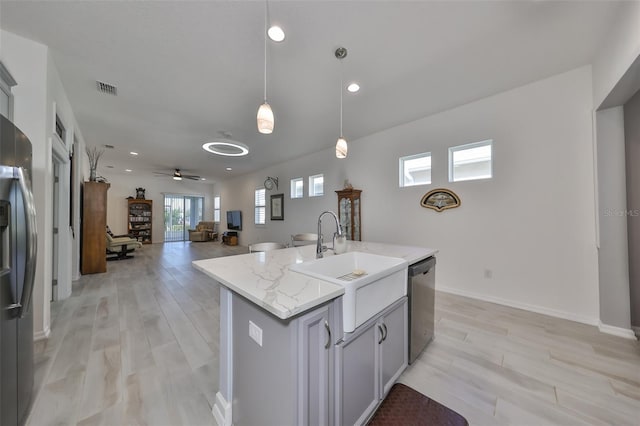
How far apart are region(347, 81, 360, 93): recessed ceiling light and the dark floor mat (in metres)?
3.01

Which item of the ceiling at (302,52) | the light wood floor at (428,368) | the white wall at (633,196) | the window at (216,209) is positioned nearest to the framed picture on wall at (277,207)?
the ceiling at (302,52)

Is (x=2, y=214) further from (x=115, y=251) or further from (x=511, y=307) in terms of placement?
(x=115, y=251)

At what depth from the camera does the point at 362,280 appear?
117 cm

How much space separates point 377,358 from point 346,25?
2.49 metres

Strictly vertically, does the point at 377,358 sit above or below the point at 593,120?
below

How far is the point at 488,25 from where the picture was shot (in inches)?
74.2

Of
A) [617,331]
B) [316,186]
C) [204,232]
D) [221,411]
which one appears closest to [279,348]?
[221,411]

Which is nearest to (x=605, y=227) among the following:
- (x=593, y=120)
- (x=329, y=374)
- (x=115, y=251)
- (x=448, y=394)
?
(x=593, y=120)

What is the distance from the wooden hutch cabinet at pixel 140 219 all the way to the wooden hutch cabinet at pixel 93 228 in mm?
4787

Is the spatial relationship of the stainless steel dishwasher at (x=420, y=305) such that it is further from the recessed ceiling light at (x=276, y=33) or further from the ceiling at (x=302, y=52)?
the recessed ceiling light at (x=276, y=33)

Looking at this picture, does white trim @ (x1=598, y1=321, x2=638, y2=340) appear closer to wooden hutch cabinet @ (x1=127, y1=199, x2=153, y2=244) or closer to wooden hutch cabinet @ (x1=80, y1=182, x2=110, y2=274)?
wooden hutch cabinet @ (x1=80, y1=182, x2=110, y2=274)

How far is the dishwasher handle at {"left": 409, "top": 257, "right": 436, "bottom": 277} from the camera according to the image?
169cm

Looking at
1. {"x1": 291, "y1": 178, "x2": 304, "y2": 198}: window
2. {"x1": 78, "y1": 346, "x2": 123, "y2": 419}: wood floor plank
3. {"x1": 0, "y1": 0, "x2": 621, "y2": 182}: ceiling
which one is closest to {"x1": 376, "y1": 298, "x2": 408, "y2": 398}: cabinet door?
{"x1": 78, "y1": 346, "x2": 123, "y2": 419}: wood floor plank

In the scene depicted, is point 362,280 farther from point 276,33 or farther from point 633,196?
point 633,196
